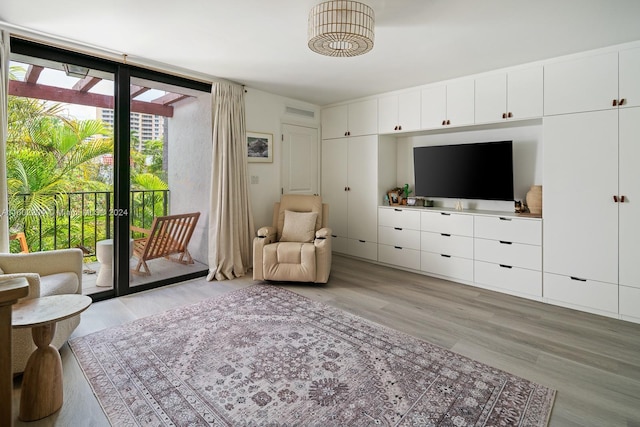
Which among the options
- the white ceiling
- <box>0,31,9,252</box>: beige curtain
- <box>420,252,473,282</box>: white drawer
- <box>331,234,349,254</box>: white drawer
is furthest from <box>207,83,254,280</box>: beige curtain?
<box>420,252,473,282</box>: white drawer

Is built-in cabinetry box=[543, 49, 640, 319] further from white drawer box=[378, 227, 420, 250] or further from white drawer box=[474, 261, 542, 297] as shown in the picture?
white drawer box=[378, 227, 420, 250]

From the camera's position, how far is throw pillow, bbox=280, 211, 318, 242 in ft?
13.7

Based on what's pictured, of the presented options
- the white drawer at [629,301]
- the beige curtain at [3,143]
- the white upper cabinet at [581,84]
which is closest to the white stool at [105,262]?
the beige curtain at [3,143]

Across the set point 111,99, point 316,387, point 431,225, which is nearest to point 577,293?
point 431,225

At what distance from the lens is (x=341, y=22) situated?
7.36 ft

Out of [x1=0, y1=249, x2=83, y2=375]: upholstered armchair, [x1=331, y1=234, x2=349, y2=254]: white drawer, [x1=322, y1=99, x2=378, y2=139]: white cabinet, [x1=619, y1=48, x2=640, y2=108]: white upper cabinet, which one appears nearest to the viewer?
[x1=0, y1=249, x2=83, y2=375]: upholstered armchair

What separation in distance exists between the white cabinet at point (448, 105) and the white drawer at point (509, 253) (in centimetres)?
144

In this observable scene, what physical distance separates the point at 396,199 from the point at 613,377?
3.12 metres

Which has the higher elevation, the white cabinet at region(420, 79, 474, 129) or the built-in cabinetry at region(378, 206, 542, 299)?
the white cabinet at region(420, 79, 474, 129)

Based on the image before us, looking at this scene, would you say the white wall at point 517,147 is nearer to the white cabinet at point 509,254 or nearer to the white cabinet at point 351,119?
the white cabinet at point 509,254

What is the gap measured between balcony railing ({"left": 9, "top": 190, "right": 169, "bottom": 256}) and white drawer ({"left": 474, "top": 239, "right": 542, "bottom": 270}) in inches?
150

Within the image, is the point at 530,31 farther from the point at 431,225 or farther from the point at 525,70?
the point at 431,225

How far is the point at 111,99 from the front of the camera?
344 centimetres

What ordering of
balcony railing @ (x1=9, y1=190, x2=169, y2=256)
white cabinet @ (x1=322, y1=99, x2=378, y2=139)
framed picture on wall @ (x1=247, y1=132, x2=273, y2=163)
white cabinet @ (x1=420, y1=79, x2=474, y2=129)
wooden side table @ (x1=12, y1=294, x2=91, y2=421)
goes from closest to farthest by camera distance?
wooden side table @ (x1=12, y1=294, x2=91, y2=421) → balcony railing @ (x1=9, y1=190, x2=169, y2=256) → white cabinet @ (x1=420, y1=79, x2=474, y2=129) → framed picture on wall @ (x1=247, y1=132, x2=273, y2=163) → white cabinet @ (x1=322, y1=99, x2=378, y2=139)
